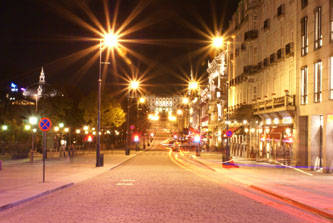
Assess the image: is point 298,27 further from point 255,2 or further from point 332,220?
point 332,220

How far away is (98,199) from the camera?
14141 millimetres

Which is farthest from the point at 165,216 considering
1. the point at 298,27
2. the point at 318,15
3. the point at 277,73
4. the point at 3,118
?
the point at 3,118

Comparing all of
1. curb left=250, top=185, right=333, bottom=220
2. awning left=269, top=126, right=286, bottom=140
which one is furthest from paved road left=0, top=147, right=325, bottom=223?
awning left=269, top=126, right=286, bottom=140

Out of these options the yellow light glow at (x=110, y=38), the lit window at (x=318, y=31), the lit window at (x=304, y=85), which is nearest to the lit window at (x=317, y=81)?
the lit window at (x=318, y=31)

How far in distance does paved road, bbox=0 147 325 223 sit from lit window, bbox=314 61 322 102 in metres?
13.0

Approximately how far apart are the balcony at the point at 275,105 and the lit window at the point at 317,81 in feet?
11.9

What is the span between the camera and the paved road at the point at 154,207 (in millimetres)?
10781

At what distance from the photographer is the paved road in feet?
35.4

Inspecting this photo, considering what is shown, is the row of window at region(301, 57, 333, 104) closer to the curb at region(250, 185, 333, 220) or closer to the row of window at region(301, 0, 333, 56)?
the row of window at region(301, 0, 333, 56)

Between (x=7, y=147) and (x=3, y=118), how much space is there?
2.74 meters

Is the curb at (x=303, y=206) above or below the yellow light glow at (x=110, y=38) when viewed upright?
below

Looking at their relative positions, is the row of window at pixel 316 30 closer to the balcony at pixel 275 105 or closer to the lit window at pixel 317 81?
the lit window at pixel 317 81

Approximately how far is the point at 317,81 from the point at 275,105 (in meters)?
7.43

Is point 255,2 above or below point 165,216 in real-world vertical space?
above
